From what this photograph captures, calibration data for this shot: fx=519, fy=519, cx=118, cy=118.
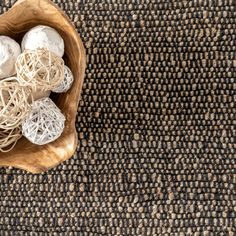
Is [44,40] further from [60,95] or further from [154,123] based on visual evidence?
[154,123]

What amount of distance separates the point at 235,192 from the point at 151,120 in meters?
0.16

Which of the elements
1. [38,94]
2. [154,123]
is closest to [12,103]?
[38,94]

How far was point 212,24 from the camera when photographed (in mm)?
769

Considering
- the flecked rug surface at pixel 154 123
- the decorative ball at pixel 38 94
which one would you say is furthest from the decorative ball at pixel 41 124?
the flecked rug surface at pixel 154 123

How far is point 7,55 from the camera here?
0.61 meters

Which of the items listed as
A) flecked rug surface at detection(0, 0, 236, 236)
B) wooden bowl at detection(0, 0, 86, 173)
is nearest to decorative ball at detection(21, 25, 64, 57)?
wooden bowl at detection(0, 0, 86, 173)

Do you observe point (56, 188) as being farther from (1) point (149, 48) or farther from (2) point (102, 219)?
(1) point (149, 48)

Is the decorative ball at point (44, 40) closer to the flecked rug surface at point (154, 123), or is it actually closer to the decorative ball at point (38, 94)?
the decorative ball at point (38, 94)

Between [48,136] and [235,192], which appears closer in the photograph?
[48,136]

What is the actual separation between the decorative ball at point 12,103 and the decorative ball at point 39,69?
0.01 metres

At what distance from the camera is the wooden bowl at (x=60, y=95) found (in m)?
0.62

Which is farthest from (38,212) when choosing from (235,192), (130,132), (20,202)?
(235,192)

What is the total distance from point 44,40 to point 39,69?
59 millimetres

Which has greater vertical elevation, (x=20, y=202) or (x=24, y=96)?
(x=24, y=96)
